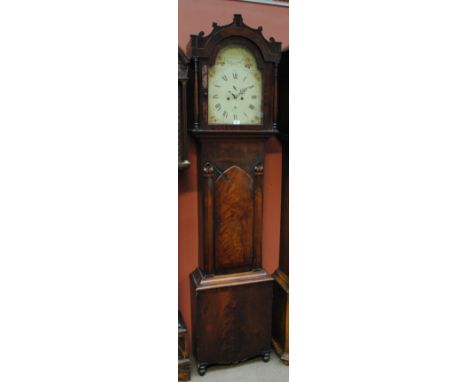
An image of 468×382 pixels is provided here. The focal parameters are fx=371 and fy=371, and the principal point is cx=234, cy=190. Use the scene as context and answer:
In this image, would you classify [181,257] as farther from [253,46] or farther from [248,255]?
[253,46]

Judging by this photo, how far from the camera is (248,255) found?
1.77 metres

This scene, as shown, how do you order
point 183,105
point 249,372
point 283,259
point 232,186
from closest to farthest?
point 183,105
point 232,186
point 249,372
point 283,259

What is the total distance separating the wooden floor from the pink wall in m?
0.26

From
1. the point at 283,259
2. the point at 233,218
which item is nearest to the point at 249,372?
the point at 283,259

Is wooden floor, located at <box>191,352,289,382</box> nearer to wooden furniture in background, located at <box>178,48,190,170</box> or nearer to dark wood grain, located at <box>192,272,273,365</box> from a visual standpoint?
dark wood grain, located at <box>192,272,273,365</box>

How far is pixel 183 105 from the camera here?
1.56 metres

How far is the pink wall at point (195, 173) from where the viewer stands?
65.6 inches

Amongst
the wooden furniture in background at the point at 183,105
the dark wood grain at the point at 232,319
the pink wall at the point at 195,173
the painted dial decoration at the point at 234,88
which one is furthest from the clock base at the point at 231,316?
the painted dial decoration at the point at 234,88

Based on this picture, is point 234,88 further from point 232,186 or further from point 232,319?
point 232,319

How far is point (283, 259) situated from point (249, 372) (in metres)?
0.57

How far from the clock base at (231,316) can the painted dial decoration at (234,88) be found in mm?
733

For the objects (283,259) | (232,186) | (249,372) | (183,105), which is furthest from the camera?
(283,259)

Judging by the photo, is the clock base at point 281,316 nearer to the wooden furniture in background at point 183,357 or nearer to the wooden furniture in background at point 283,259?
the wooden furniture in background at point 283,259

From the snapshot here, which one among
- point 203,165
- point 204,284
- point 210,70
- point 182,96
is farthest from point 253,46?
point 204,284
